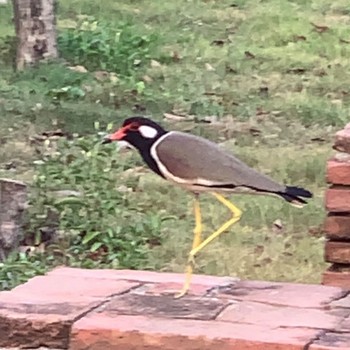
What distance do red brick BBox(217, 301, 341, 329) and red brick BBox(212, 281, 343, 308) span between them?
0.20 ft

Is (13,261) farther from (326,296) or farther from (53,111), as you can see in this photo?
(53,111)

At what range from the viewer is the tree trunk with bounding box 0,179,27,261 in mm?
5582

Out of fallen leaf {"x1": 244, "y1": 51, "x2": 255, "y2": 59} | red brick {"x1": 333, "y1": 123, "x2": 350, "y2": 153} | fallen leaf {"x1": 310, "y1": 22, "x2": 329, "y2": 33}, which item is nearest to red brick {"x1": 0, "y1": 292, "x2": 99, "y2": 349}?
red brick {"x1": 333, "y1": 123, "x2": 350, "y2": 153}

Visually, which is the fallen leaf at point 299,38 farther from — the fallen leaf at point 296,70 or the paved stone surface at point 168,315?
the paved stone surface at point 168,315

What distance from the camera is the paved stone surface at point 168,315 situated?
2.97 m

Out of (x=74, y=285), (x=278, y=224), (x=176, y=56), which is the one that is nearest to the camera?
(x=74, y=285)

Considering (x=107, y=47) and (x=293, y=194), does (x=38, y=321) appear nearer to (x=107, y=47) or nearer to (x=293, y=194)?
(x=293, y=194)

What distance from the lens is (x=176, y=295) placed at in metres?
3.39

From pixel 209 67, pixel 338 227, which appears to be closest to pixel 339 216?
pixel 338 227

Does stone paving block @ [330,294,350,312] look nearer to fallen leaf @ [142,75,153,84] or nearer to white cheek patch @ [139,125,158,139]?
white cheek patch @ [139,125,158,139]

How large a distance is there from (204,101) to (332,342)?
578 cm

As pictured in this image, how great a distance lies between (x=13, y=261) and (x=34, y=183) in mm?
1048

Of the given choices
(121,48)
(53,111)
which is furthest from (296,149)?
(121,48)

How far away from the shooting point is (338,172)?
454 centimetres
